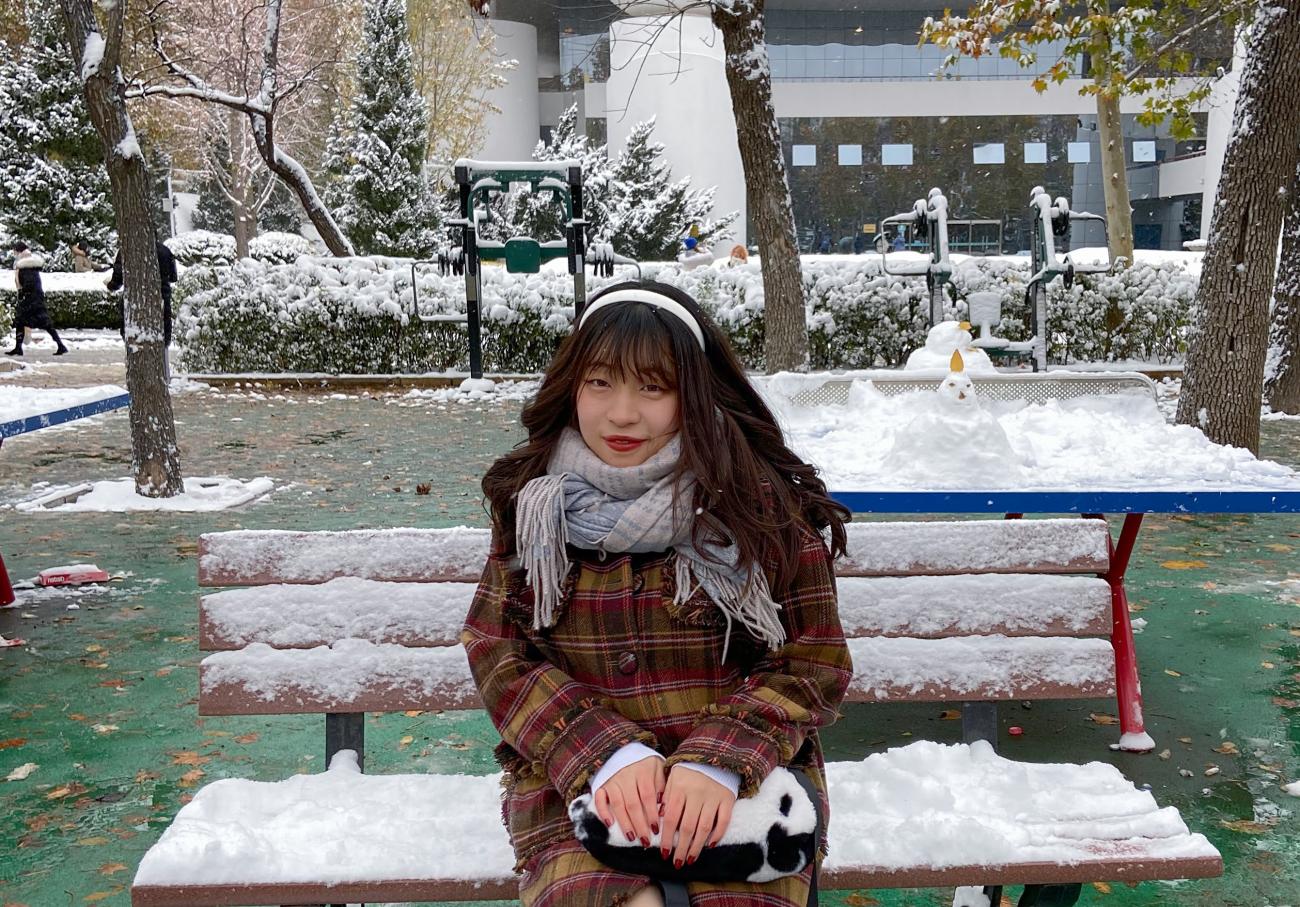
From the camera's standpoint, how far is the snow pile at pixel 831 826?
2.18 meters

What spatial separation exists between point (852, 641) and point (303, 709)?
4.24 feet

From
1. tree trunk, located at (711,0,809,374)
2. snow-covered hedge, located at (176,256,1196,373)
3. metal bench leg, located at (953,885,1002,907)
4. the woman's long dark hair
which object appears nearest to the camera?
the woman's long dark hair

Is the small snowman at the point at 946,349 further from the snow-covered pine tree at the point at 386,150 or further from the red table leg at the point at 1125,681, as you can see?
the snow-covered pine tree at the point at 386,150

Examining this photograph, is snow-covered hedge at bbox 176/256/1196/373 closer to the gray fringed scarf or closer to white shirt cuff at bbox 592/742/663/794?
the gray fringed scarf

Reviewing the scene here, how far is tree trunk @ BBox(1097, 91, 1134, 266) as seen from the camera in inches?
722

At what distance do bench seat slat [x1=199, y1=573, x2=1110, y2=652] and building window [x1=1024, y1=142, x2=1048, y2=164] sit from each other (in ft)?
127

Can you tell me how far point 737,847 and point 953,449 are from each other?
2.53 metres

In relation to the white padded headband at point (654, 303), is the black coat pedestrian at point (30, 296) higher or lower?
higher

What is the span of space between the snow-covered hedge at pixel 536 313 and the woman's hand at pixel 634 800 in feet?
42.2

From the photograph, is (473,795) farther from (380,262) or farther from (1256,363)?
(380,262)

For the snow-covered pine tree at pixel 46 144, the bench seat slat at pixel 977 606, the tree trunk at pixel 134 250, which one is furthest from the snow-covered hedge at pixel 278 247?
the bench seat slat at pixel 977 606

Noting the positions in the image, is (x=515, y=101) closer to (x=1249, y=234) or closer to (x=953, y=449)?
(x=1249, y=234)

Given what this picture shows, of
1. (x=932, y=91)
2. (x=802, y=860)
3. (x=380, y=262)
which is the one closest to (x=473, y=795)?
(x=802, y=860)

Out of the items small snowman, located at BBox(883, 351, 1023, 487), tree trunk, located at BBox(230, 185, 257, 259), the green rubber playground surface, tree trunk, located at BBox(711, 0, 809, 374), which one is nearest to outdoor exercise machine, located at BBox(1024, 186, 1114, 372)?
tree trunk, located at BBox(711, 0, 809, 374)
